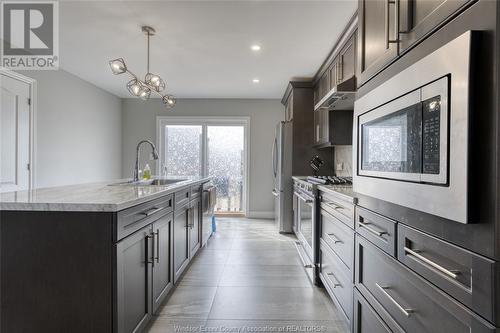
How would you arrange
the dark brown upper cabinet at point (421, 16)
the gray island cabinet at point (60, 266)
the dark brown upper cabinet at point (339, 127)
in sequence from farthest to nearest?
the dark brown upper cabinet at point (339, 127)
the gray island cabinet at point (60, 266)
the dark brown upper cabinet at point (421, 16)

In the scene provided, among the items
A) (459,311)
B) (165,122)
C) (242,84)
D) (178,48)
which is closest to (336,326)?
(459,311)

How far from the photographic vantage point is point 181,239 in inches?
104

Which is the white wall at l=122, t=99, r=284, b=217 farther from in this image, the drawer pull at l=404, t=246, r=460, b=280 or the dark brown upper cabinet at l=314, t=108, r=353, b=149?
the drawer pull at l=404, t=246, r=460, b=280

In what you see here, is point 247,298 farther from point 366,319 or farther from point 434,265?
point 434,265

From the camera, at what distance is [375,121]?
1.27 meters

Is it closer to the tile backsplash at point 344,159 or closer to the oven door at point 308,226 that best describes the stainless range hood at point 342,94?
the oven door at point 308,226

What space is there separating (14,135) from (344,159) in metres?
4.32

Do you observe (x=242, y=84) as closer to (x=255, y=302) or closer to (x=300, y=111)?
(x=300, y=111)

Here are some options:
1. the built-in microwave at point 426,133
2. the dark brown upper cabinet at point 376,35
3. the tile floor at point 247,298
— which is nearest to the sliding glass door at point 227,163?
the tile floor at point 247,298

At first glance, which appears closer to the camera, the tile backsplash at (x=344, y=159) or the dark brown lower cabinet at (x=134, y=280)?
the dark brown lower cabinet at (x=134, y=280)

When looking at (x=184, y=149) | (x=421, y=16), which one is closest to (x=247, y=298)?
(x=421, y=16)

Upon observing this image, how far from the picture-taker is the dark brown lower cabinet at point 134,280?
144cm

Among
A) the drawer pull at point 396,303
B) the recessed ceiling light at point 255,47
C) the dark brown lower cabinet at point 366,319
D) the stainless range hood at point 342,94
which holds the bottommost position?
the dark brown lower cabinet at point 366,319

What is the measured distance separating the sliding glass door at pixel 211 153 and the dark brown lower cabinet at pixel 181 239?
3356mm
